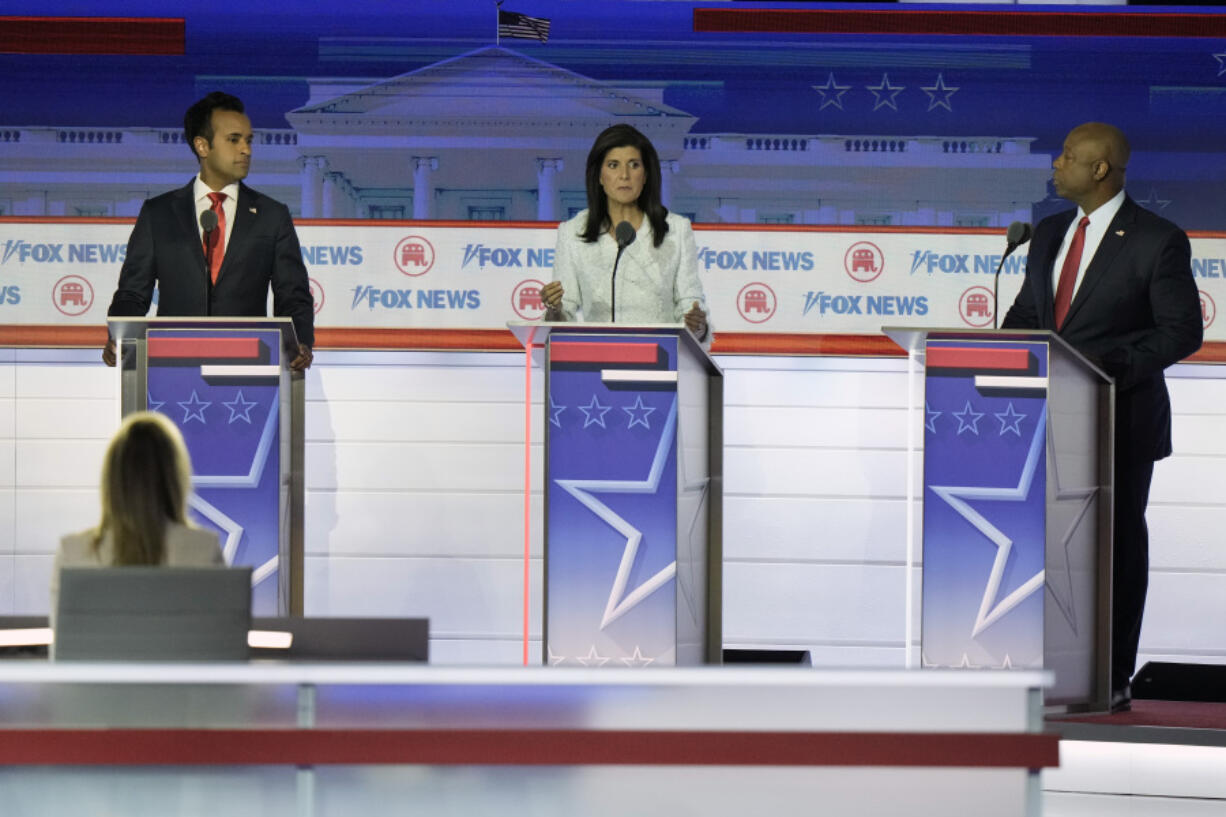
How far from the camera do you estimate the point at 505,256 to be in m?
6.09

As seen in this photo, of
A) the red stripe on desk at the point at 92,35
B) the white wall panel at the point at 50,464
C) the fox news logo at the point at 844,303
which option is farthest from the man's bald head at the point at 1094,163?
the white wall panel at the point at 50,464

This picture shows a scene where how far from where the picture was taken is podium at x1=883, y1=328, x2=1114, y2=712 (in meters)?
4.21

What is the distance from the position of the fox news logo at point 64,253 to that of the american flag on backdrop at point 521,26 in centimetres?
163

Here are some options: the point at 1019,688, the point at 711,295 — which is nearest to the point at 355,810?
the point at 1019,688

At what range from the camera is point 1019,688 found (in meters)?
2.15

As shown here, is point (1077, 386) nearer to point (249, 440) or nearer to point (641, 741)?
point (249, 440)

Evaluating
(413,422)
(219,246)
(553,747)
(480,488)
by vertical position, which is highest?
(219,246)

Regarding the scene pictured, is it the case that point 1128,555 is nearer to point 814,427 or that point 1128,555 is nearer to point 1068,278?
point 1068,278

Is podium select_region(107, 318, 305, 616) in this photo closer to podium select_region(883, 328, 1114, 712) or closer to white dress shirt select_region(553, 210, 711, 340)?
white dress shirt select_region(553, 210, 711, 340)

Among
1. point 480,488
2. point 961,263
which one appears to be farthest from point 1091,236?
point 480,488

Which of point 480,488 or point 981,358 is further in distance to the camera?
point 480,488

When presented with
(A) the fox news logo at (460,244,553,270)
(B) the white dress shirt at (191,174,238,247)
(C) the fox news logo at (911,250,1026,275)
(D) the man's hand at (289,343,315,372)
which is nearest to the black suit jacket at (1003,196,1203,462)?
(C) the fox news logo at (911,250,1026,275)

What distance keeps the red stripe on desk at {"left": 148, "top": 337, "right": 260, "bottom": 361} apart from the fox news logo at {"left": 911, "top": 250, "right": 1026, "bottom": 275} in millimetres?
2624

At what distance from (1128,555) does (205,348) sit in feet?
8.62
